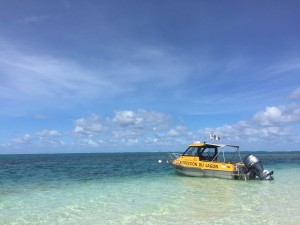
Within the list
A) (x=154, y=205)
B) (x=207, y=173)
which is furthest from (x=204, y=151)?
(x=154, y=205)

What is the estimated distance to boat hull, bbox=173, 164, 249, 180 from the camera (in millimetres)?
28703

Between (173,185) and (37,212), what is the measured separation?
478 inches

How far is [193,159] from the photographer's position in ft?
105

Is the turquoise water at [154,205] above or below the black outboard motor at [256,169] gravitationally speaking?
below

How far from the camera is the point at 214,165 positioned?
30.2 metres

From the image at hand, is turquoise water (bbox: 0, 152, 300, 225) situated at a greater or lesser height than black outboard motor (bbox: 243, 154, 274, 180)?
lesser

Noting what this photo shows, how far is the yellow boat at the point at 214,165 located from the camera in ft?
94.4

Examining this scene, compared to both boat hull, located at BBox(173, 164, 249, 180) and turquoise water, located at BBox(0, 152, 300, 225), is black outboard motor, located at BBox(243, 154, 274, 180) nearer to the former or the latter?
boat hull, located at BBox(173, 164, 249, 180)

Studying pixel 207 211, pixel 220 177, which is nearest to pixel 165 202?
pixel 207 211

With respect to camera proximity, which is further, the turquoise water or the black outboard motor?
the black outboard motor

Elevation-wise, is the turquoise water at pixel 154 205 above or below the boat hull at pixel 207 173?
below

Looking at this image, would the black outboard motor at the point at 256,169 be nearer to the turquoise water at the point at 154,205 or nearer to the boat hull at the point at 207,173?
the boat hull at the point at 207,173

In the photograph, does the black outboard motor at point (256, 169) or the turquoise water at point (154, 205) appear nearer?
the turquoise water at point (154, 205)

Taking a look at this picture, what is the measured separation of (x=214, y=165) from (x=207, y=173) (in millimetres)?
1062
